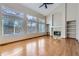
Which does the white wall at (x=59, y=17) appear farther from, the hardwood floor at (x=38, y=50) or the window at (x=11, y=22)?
the hardwood floor at (x=38, y=50)

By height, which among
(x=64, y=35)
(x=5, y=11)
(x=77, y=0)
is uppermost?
(x=5, y=11)

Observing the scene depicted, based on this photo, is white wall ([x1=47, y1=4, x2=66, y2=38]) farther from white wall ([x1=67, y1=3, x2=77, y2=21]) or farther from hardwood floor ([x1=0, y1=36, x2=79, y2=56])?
hardwood floor ([x1=0, y1=36, x2=79, y2=56])

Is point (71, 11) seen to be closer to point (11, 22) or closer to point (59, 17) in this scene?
point (59, 17)

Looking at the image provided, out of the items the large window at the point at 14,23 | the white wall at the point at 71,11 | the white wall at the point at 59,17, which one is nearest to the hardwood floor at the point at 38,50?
the large window at the point at 14,23

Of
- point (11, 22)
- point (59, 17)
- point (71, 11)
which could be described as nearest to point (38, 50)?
point (11, 22)

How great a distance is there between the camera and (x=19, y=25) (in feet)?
27.6

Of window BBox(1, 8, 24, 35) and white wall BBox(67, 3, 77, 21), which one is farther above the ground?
white wall BBox(67, 3, 77, 21)

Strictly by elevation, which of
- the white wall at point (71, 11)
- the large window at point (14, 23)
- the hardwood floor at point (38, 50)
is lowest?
the hardwood floor at point (38, 50)

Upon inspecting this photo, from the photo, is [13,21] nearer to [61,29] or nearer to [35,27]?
[35,27]

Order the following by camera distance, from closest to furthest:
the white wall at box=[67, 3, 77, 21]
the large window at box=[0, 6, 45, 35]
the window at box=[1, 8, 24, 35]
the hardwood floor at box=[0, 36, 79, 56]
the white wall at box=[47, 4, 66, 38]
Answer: the hardwood floor at box=[0, 36, 79, 56]
the large window at box=[0, 6, 45, 35]
the window at box=[1, 8, 24, 35]
the white wall at box=[67, 3, 77, 21]
the white wall at box=[47, 4, 66, 38]

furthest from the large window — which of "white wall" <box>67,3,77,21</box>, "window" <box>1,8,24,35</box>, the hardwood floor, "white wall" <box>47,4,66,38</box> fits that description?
"white wall" <box>67,3,77,21</box>

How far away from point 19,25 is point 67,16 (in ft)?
15.5

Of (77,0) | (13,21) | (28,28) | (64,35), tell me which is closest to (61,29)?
(64,35)

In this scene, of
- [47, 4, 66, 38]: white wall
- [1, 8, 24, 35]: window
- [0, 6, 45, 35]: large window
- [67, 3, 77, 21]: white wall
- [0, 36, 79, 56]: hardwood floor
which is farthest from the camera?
[47, 4, 66, 38]: white wall
